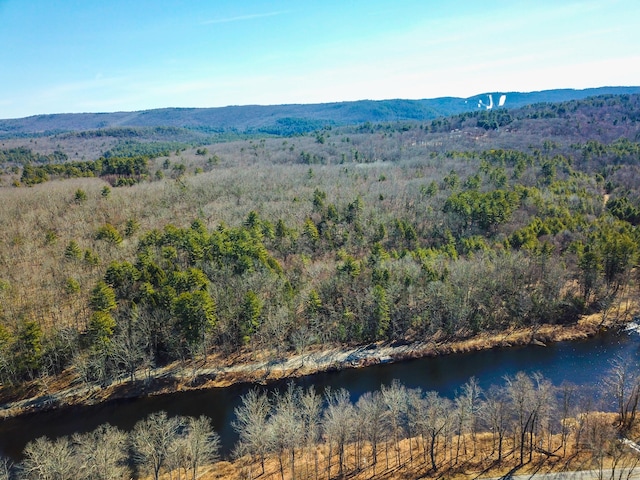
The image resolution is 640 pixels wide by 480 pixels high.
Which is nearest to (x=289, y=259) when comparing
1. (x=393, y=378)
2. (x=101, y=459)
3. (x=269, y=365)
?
(x=269, y=365)

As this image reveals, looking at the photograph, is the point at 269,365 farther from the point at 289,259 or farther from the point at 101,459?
the point at 101,459

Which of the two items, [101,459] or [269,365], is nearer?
[101,459]

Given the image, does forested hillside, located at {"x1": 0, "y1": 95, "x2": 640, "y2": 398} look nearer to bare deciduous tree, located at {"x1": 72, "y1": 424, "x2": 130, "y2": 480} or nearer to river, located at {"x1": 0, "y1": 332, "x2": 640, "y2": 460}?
river, located at {"x1": 0, "y1": 332, "x2": 640, "y2": 460}

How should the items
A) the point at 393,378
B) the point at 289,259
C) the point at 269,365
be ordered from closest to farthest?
the point at 393,378 → the point at 269,365 → the point at 289,259

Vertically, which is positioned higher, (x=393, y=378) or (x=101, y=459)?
(x=101, y=459)

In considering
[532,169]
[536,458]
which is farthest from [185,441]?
[532,169]

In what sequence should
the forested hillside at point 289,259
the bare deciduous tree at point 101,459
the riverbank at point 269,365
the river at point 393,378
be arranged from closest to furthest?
1. the bare deciduous tree at point 101,459
2. the river at point 393,378
3. the riverbank at point 269,365
4. the forested hillside at point 289,259

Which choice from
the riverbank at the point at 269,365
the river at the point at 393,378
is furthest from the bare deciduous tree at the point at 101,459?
the riverbank at the point at 269,365

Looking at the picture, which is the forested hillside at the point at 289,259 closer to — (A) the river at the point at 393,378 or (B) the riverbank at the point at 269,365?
(B) the riverbank at the point at 269,365
